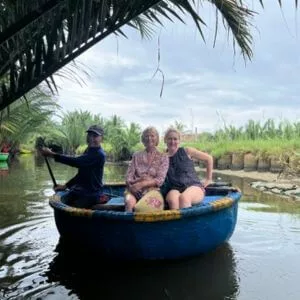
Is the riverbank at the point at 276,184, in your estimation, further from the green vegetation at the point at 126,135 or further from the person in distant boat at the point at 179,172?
the person in distant boat at the point at 179,172

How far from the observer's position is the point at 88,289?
4191 millimetres

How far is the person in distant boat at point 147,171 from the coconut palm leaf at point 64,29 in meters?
1.40

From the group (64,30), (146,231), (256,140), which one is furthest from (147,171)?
(256,140)

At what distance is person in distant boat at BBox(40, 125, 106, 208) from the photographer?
541 cm

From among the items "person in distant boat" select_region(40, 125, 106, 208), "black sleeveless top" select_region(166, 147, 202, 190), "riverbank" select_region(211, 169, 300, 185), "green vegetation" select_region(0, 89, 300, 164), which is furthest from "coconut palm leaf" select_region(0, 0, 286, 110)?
"riverbank" select_region(211, 169, 300, 185)

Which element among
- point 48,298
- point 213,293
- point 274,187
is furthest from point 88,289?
point 274,187

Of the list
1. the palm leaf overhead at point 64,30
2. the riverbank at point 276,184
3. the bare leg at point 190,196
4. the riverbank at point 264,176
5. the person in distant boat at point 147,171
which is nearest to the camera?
the palm leaf overhead at point 64,30

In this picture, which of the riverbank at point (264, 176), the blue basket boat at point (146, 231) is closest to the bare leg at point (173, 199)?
the blue basket boat at point (146, 231)

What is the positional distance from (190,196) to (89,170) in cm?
128

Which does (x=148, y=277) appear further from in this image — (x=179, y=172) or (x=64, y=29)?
(x=64, y=29)

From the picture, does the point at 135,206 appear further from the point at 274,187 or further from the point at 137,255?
the point at 274,187

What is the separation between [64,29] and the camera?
412 cm

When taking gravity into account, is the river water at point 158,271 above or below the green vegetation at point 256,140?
below

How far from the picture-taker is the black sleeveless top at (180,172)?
5387mm
